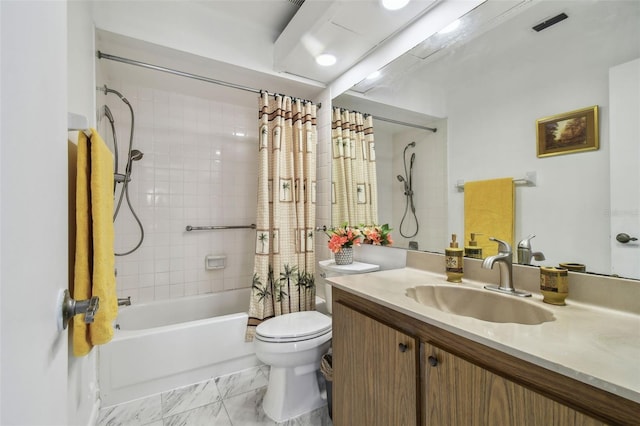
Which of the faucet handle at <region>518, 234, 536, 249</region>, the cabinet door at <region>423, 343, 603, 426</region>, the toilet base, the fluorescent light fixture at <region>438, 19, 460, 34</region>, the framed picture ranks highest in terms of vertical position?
the fluorescent light fixture at <region>438, 19, 460, 34</region>

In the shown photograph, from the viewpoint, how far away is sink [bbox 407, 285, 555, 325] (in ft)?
3.03

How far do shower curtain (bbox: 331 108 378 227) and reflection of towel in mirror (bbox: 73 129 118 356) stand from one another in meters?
1.48

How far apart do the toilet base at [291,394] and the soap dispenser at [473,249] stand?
43.2 inches

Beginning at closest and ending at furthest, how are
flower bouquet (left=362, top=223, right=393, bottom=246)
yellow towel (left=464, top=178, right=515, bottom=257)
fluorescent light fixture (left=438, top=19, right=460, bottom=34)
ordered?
yellow towel (left=464, top=178, right=515, bottom=257) → fluorescent light fixture (left=438, top=19, right=460, bottom=34) → flower bouquet (left=362, top=223, right=393, bottom=246)

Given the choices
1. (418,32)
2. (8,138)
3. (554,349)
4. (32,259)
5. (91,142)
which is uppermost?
(418,32)

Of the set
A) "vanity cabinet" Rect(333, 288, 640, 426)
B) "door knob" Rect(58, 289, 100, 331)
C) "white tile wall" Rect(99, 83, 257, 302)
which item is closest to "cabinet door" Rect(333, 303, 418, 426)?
"vanity cabinet" Rect(333, 288, 640, 426)

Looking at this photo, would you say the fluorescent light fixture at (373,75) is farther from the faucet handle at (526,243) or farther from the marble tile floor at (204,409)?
the marble tile floor at (204,409)

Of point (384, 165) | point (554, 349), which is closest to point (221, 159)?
point (384, 165)

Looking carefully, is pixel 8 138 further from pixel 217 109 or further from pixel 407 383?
pixel 217 109

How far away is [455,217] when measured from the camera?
138cm

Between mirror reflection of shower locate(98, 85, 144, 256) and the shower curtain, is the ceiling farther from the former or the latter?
mirror reflection of shower locate(98, 85, 144, 256)

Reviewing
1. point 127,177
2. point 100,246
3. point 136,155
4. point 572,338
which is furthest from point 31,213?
point 136,155

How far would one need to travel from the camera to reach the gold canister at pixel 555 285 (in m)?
0.89

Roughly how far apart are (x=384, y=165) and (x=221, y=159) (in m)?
1.64
